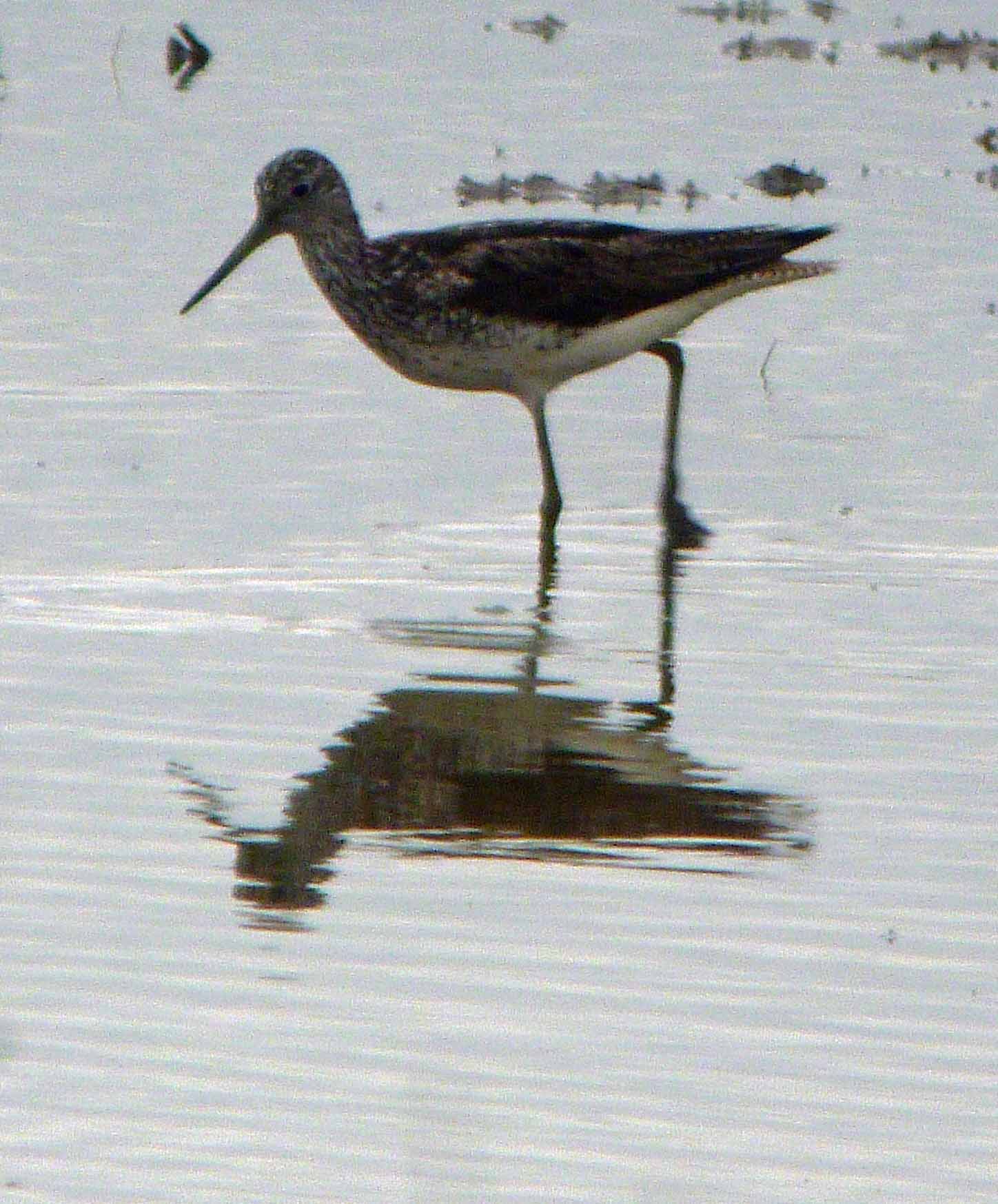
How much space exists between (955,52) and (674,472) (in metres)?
10.7

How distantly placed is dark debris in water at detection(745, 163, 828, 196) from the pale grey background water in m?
0.10

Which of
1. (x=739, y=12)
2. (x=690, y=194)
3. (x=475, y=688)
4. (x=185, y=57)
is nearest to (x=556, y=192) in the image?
(x=690, y=194)

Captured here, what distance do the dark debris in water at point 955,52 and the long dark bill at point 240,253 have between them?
10394mm

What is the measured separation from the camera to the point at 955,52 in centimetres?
2194

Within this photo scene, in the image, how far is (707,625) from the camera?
984 cm

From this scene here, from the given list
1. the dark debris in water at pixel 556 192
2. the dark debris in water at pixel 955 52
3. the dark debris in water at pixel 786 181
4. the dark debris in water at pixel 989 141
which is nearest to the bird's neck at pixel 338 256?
the dark debris in water at pixel 556 192

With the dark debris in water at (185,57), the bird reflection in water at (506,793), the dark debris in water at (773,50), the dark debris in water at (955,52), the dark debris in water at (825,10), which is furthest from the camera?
the dark debris in water at (825,10)

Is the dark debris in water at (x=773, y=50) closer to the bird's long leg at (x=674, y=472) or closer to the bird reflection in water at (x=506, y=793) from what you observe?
the bird's long leg at (x=674, y=472)

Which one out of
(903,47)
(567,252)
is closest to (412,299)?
(567,252)

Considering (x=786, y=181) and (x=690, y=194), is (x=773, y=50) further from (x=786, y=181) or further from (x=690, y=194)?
(x=690, y=194)

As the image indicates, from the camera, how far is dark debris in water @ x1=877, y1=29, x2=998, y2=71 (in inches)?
862

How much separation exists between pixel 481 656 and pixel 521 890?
2.25 m

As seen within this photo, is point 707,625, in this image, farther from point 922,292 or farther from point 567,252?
point 922,292

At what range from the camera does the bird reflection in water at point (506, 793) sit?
7.52 meters
